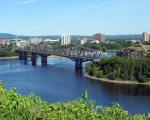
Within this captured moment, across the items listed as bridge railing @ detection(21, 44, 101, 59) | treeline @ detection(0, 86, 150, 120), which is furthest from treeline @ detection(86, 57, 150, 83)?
treeline @ detection(0, 86, 150, 120)

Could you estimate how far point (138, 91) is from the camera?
60.9ft

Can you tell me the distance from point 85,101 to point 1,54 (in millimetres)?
40344

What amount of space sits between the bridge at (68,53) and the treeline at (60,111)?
2542 cm

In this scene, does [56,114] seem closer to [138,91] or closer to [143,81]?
[138,91]

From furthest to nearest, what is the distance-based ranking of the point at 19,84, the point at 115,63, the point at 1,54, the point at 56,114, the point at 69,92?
the point at 1,54
the point at 115,63
the point at 19,84
the point at 69,92
the point at 56,114

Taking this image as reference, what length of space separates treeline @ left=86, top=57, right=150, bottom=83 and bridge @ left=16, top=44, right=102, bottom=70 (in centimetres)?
583

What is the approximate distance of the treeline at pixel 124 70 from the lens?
2237 cm

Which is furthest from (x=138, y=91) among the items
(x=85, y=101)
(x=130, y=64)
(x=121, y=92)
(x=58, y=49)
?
(x=58, y=49)

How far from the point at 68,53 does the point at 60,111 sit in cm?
3087

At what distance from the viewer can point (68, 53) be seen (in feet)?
→ 116

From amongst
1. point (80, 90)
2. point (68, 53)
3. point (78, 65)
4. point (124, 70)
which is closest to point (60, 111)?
point (80, 90)

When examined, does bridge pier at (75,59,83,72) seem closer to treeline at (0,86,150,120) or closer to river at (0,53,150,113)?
river at (0,53,150,113)

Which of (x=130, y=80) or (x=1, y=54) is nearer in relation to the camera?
(x=130, y=80)

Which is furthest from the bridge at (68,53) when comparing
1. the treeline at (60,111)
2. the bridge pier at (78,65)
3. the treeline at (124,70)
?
the treeline at (60,111)
